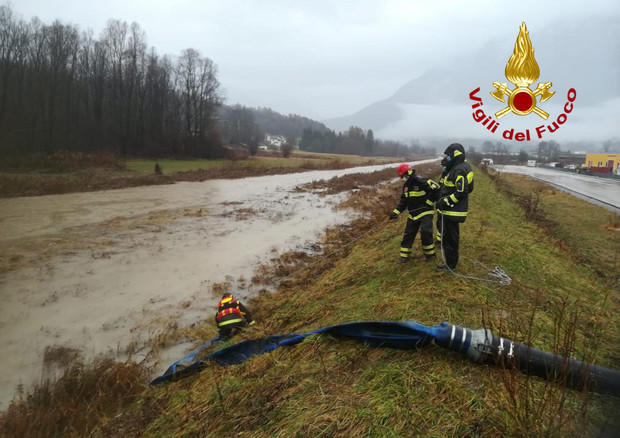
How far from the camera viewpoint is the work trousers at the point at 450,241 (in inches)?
208

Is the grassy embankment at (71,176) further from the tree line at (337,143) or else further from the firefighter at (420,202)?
the tree line at (337,143)

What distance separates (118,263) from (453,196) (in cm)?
966

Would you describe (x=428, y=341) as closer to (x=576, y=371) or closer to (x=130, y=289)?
(x=576, y=371)

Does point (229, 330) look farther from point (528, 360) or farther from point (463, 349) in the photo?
point (528, 360)

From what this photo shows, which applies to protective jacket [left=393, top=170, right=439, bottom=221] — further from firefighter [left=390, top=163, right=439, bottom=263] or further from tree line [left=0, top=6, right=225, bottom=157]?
tree line [left=0, top=6, right=225, bottom=157]

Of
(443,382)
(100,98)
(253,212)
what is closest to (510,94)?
(443,382)

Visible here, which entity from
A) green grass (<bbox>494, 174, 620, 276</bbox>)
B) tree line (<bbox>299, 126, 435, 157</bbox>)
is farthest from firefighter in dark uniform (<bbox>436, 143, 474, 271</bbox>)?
tree line (<bbox>299, 126, 435, 157</bbox>)

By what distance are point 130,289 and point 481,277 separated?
7903 millimetres

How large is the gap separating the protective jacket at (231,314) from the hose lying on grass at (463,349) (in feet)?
3.48

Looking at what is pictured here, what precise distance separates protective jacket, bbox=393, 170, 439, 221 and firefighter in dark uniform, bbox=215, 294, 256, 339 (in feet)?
10.7

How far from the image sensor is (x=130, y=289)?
835 cm

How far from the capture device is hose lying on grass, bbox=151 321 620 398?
229cm

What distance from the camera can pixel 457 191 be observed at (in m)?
4.94

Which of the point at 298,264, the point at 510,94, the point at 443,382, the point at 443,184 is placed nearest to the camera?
the point at 443,382
